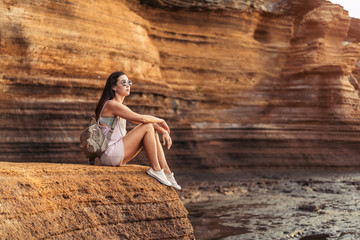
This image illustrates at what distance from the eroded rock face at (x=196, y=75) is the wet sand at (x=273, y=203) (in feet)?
3.33

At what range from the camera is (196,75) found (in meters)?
14.5

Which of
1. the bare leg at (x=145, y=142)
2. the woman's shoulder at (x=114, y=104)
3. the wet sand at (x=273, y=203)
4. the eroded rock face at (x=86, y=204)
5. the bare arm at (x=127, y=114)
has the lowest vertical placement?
the wet sand at (x=273, y=203)

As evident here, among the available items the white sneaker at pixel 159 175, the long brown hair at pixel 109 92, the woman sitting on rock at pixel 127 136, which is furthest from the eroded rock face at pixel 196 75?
the white sneaker at pixel 159 175

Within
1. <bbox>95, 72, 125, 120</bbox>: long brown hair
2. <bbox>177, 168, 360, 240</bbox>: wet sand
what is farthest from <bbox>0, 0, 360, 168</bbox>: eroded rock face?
<bbox>95, 72, 125, 120</bbox>: long brown hair

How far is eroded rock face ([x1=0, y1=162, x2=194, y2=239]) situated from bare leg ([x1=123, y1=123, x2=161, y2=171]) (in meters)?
0.22

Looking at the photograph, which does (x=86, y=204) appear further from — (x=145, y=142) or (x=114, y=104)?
(x=114, y=104)

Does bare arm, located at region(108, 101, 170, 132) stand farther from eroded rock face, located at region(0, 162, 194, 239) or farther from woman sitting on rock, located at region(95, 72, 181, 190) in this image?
eroded rock face, located at region(0, 162, 194, 239)

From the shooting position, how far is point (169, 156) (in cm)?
1245

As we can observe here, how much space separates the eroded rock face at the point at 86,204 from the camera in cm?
351

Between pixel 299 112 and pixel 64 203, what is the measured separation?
41.1 ft

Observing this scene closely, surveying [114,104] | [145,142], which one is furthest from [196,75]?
[145,142]

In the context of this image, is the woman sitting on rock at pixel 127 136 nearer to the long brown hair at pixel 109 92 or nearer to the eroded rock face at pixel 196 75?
the long brown hair at pixel 109 92

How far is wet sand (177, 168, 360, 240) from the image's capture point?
21.6 feet

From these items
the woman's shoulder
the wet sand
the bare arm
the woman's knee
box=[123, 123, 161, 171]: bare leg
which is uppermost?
the woman's shoulder
